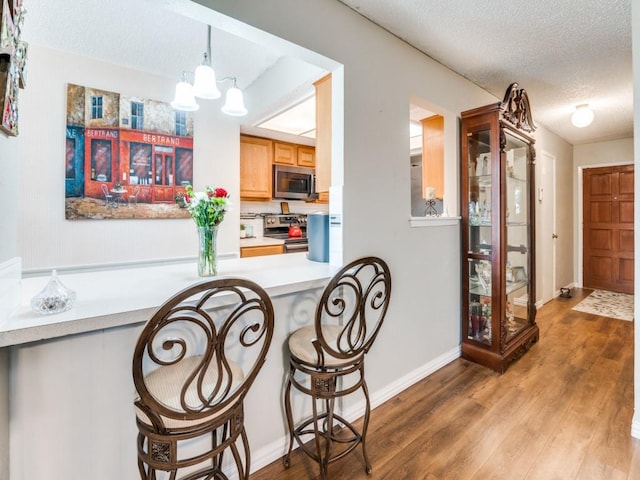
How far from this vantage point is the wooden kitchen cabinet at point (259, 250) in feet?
12.1

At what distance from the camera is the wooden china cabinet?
8.03 ft

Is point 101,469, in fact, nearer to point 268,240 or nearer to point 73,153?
point 73,153

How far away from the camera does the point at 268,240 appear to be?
4.10 metres

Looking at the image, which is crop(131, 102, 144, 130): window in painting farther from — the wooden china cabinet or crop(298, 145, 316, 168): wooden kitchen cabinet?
the wooden china cabinet

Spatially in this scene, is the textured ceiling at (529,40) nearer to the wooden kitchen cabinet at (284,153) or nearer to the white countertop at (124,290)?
the white countertop at (124,290)

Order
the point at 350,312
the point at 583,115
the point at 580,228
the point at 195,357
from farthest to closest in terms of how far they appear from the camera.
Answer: the point at 580,228
the point at 583,115
the point at 350,312
the point at 195,357

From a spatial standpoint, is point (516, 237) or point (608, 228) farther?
point (608, 228)

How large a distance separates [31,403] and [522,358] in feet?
10.5

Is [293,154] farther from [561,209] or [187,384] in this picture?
[561,209]

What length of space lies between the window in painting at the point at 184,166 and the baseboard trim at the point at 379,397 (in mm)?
2226

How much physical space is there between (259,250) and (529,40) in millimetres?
3135

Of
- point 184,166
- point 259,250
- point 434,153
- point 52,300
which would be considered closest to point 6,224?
point 52,300

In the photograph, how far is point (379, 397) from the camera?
2.05 metres

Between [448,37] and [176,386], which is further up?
[448,37]
